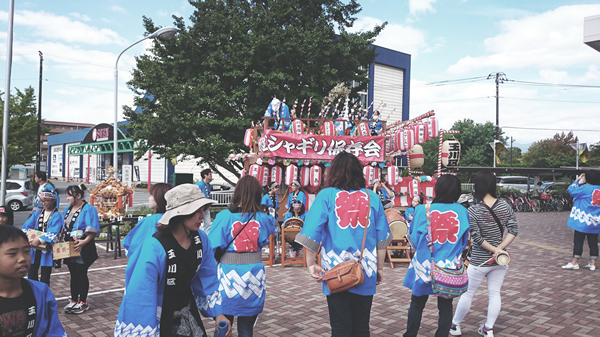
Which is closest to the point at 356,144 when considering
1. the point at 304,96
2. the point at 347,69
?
the point at 304,96

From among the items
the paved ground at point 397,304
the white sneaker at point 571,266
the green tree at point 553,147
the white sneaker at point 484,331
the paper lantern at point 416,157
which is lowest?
the paved ground at point 397,304

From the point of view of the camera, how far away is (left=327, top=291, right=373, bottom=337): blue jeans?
300 cm

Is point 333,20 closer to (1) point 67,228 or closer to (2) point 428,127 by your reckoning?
(2) point 428,127

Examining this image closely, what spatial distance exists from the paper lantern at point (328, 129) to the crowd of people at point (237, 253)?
641 centimetres

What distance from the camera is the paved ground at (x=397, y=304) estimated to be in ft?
15.5

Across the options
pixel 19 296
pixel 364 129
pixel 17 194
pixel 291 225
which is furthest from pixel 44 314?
pixel 17 194

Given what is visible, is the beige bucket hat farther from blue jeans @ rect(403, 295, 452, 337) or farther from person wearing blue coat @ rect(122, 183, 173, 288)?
blue jeans @ rect(403, 295, 452, 337)

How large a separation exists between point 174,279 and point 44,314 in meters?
0.65

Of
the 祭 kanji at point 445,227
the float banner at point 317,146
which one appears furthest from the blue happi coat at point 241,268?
the float banner at point 317,146

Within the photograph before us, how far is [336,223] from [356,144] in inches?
293

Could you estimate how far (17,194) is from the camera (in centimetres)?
1972

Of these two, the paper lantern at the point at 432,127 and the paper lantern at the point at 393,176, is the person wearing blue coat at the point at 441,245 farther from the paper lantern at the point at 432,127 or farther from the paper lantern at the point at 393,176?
the paper lantern at the point at 432,127

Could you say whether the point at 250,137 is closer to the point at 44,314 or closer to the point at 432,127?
the point at 432,127

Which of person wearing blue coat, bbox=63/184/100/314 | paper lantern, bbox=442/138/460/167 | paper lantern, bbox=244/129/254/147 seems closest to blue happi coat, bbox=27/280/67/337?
person wearing blue coat, bbox=63/184/100/314
